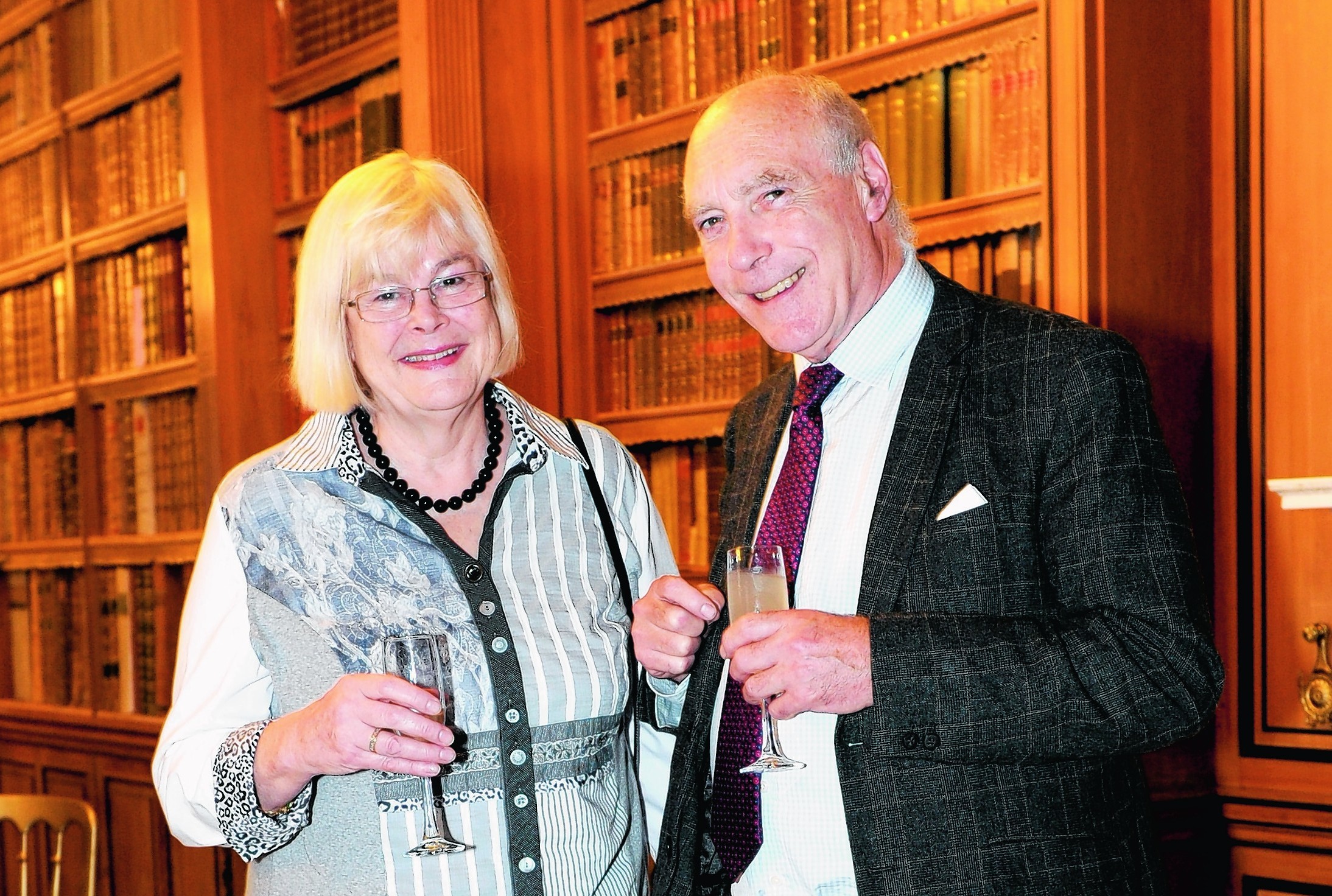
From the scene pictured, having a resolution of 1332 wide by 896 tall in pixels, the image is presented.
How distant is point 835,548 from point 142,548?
358cm

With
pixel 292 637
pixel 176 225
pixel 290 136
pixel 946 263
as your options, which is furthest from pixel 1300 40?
pixel 176 225

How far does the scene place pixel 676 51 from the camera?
3.53 m

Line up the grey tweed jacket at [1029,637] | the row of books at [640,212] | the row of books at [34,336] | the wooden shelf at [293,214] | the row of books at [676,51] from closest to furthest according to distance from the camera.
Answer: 1. the grey tweed jacket at [1029,637]
2. the row of books at [676,51]
3. the row of books at [640,212]
4. the wooden shelf at [293,214]
5. the row of books at [34,336]

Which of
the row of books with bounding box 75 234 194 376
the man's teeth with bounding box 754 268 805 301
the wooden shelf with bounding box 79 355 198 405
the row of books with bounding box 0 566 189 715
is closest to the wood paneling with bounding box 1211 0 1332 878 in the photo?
the man's teeth with bounding box 754 268 805 301

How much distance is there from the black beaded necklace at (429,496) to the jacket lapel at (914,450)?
60 centimetres

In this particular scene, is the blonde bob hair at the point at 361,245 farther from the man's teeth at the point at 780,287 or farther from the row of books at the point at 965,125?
the row of books at the point at 965,125

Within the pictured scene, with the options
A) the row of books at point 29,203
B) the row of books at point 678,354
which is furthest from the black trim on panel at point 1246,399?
the row of books at point 29,203

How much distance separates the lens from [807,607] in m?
1.75

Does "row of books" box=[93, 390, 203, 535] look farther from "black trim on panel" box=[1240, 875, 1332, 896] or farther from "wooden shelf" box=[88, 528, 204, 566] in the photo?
"black trim on panel" box=[1240, 875, 1332, 896]

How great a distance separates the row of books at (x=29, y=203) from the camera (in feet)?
16.9

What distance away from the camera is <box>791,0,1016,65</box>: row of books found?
114 inches

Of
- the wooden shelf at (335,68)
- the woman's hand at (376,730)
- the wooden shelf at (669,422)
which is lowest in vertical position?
the woman's hand at (376,730)

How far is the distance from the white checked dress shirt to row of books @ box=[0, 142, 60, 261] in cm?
418

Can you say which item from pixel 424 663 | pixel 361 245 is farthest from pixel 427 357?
pixel 424 663
